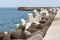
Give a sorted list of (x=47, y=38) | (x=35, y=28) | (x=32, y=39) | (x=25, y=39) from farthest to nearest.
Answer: (x=35, y=28), (x=47, y=38), (x=25, y=39), (x=32, y=39)

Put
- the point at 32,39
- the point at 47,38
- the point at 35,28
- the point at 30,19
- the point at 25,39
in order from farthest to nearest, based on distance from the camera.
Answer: the point at 30,19, the point at 35,28, the point at 47,38, the point at 25,39, the point at 32,39

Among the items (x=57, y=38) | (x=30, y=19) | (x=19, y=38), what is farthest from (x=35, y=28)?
(x=30, y=19)

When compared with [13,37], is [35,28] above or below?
below

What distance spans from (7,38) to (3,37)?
0.08 metres

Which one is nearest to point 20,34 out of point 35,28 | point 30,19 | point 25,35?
point 25,35

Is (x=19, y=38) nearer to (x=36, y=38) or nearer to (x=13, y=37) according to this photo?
(x=13, y=37)

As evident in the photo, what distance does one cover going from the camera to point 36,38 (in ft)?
12.9

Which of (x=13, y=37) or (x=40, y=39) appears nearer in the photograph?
(x=40, y=39)

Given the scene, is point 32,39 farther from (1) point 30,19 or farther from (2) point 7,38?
(1) point 30,19

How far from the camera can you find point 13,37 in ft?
14.4

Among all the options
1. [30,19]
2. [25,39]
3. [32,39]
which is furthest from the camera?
[30,19]

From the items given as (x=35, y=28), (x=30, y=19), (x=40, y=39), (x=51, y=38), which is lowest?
(x=30, y=19)

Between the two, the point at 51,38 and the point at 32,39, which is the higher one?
the point at 32,39

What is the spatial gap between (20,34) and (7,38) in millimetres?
263
